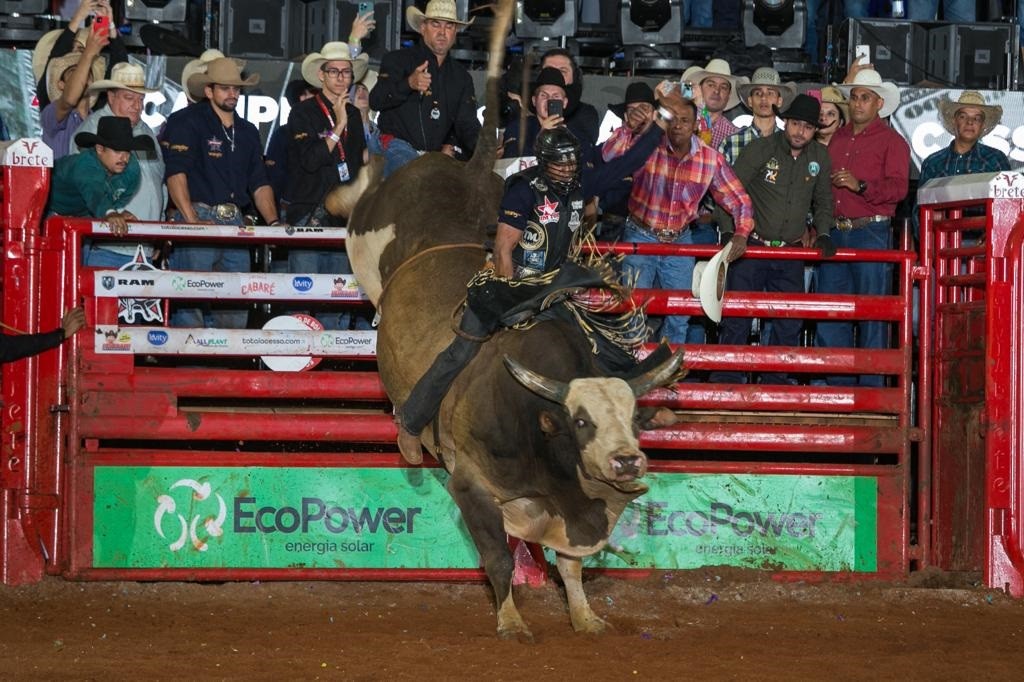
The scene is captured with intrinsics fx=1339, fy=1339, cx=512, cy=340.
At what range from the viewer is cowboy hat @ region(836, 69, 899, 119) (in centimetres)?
1062

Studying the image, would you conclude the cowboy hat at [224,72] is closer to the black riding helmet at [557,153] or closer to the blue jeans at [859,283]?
the black riding helmet at [557,153]

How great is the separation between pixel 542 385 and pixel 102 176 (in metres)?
4.36

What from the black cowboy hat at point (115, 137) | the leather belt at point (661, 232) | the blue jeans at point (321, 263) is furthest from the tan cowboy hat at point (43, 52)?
the leather belt at point (661, 232)

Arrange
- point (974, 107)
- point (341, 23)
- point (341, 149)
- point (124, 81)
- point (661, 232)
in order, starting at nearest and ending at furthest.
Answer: point (661, 232) < point (124, 81) < point (341, 149) < point (974, 107) < point (341, 23)

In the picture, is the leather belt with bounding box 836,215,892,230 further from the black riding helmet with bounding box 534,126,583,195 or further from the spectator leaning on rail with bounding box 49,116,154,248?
the spectator leaning on rail with bounding box 49,116,154,248

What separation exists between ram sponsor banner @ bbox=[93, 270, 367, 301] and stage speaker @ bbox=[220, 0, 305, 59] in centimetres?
427

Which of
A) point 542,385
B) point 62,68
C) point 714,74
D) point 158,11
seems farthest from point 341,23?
point 542,385

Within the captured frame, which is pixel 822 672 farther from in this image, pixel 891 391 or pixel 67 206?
pixel 67 206

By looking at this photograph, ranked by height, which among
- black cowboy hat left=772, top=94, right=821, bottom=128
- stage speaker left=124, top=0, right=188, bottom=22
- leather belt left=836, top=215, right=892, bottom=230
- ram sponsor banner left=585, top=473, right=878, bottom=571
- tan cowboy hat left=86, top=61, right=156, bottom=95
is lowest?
ram sponsor banner left=585, top=473, right=878, bottom=571

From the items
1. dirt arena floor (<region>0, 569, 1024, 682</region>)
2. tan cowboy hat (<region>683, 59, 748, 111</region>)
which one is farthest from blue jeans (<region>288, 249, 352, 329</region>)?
tan cowboy hat (<region>683, 59, 748, 111</region>)

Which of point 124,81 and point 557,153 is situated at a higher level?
point 124,81

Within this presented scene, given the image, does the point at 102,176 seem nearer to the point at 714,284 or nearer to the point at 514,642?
the point at 714,284

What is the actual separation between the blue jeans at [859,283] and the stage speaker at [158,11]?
6.27m

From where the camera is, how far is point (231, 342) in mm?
8352
